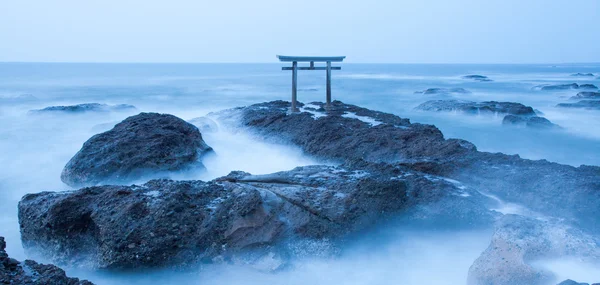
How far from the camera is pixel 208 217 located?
4355mm

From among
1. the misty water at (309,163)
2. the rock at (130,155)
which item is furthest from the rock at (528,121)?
the rock at (130,155)

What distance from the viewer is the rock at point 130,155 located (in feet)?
21.2

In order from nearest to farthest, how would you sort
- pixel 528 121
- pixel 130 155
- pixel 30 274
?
pixel 30 274 < pixel 130 155 < pixel 528 121

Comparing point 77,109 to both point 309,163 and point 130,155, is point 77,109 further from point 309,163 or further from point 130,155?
point 309,163

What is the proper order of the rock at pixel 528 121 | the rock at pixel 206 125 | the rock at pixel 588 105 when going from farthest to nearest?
1. the rock at pixel 588 105
2. the rock at pixel 528 121
3. the rock at pixel 206 125

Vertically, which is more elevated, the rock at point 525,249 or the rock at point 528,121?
the rock at point 528,121

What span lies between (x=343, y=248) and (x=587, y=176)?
295cm

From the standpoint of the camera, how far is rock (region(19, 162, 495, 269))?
13.6 ft

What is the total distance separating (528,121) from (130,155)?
411 inches

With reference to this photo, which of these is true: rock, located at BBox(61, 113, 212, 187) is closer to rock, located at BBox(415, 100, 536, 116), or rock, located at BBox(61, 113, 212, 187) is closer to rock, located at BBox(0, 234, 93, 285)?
rock, located at BBox(0, 234, 93, 285)

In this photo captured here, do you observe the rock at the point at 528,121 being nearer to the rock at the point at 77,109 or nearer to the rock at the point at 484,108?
the rock at the point at 484,108

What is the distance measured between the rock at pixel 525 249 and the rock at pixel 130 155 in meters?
4.52

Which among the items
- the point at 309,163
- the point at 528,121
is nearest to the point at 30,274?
the point at 309,163

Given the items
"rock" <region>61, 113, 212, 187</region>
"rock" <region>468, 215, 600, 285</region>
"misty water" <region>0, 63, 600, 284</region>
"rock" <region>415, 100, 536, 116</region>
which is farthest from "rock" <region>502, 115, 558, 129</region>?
"rock" <region>61, 113, 212, 187</region>
